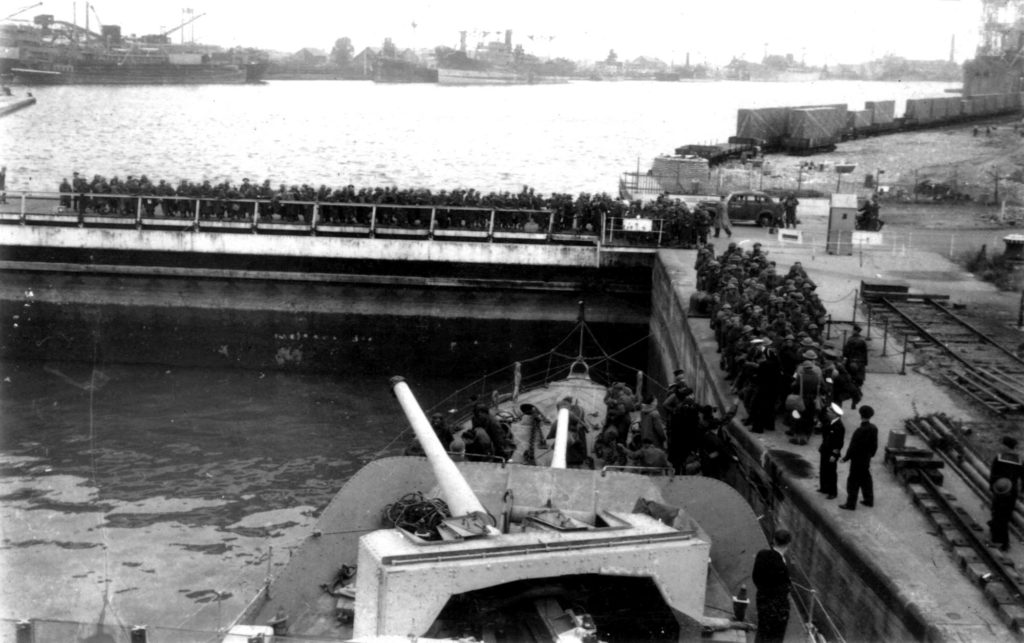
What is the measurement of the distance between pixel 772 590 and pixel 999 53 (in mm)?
95938

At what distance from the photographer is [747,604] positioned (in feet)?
29.2

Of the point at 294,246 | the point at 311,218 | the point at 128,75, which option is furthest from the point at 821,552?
the point at 128,75

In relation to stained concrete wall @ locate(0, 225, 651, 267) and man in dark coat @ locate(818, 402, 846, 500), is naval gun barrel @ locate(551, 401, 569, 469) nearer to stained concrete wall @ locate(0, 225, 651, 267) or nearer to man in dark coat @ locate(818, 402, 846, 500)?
man in dark coat @ locate(818, 402, 846, 500)

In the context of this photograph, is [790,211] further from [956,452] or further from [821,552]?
[821,552]

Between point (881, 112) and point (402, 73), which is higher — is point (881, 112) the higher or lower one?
the lower one

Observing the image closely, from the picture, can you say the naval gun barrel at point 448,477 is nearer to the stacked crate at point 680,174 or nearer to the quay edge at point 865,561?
the quay edge at point 865,561

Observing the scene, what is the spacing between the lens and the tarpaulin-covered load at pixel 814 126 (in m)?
64.5

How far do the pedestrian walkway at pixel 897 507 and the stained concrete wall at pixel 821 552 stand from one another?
41 mm

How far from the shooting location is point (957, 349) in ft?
61.4

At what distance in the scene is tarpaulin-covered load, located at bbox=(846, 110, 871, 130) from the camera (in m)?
74.7

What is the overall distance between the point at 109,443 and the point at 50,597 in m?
6.88

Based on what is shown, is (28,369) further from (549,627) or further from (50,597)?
(549,627)

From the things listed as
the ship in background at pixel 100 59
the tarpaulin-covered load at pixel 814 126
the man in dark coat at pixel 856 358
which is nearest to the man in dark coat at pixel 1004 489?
the man in dark coat at pixel 856 358

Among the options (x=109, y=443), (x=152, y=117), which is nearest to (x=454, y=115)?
(x=152, y=117)
